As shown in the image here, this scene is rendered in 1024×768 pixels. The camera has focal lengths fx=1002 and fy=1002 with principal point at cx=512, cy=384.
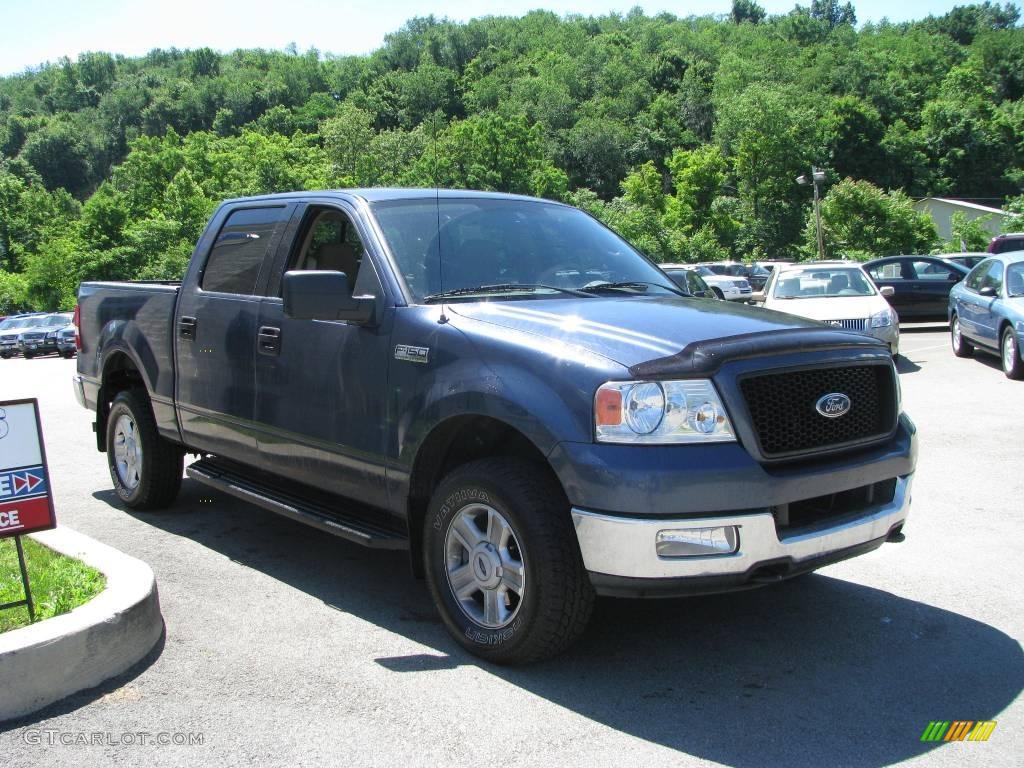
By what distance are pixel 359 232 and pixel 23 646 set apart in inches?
94.3

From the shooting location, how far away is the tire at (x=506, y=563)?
3791mm

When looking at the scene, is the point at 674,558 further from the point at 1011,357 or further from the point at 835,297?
the point at 835,297

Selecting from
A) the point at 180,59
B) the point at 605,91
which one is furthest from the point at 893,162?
the point at 180,59

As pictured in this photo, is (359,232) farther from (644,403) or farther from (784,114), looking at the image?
(784,114)

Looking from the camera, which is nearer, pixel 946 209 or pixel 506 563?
pixel 506 563

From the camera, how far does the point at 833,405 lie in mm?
3963

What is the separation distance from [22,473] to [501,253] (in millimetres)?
2404

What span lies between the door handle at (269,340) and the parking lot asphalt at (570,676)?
1238 millimetres

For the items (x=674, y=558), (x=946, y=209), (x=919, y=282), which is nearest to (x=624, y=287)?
(x=674, y=558)

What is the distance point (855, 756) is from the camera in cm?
329

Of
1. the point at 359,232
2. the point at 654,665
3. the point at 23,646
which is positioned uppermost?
the point at 359,232

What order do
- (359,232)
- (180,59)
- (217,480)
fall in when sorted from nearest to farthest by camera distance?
(359,232) → (217,480) → (180,59)

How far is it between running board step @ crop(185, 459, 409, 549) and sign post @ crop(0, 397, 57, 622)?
1.16 metres

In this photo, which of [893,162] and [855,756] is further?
[893,162]
